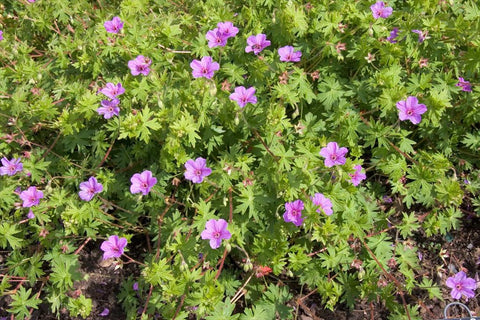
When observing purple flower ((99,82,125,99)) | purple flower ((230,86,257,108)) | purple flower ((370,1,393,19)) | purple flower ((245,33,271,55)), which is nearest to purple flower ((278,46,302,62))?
purple flower ((245,33,271,55))

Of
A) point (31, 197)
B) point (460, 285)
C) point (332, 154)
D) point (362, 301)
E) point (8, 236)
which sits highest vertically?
point (332, 154)

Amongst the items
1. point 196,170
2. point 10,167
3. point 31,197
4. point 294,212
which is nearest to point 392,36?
point 294,212

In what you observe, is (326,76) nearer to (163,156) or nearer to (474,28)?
(474,28)

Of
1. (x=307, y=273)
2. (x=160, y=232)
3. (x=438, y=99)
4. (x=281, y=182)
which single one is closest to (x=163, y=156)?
(x=160, y=232)

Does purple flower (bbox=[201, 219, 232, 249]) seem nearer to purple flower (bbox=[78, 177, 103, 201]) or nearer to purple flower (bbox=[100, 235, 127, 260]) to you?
purple flower (bbox=[100, 235, 127, 260])

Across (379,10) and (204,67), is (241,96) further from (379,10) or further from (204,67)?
(379,10)

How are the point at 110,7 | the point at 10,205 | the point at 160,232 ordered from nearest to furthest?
the point at 160,232
the point at 10,205
the point at 110,7

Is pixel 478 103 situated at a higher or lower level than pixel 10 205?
higher

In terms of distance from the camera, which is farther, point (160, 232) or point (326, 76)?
point (326, 76)
